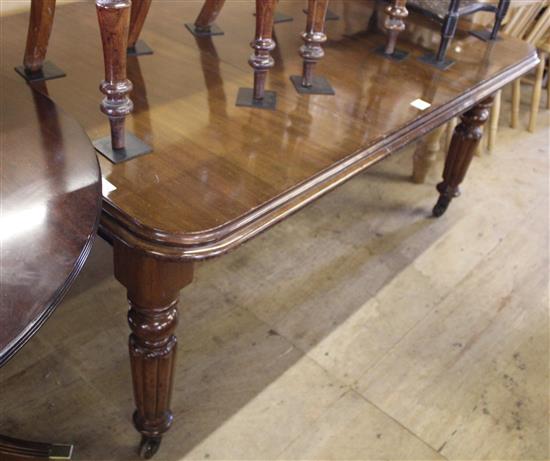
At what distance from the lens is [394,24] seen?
54.3 inches

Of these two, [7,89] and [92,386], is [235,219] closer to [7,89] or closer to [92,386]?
[7,89]

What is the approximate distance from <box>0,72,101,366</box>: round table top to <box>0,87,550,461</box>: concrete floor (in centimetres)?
65

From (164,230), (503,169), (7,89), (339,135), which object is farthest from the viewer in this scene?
(503,169)

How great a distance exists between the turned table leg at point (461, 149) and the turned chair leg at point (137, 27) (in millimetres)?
924

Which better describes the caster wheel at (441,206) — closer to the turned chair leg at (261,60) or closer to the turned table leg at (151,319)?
the turned chair leg at (261,60)

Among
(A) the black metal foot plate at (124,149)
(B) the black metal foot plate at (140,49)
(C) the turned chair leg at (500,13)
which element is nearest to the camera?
(A) the black metal foot plate at (124,149)

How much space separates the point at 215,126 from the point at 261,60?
0.50 ft

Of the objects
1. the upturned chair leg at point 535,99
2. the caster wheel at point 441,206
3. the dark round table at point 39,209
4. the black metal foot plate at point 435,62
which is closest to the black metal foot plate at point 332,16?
the black metal foot plate at point 435,62

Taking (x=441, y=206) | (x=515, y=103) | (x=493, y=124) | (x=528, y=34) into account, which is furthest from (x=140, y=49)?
(x=515, y=103)

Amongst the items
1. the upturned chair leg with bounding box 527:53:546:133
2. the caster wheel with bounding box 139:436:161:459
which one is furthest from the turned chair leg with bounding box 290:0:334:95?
the upturned chair leg with bounding box 527:53:546:133

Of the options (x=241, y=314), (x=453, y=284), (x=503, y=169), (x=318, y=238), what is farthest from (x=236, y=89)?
(x=503, y=169)

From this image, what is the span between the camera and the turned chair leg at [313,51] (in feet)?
3.62

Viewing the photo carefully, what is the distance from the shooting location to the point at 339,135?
1077 mm

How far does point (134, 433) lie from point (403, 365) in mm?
655
